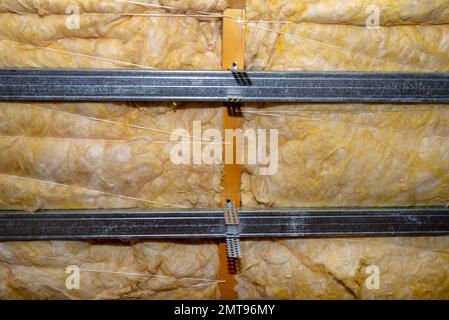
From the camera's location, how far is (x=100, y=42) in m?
1.70

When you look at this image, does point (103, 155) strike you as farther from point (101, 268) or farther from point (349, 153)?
point (349, 153)

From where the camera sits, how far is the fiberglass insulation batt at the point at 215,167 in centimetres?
170

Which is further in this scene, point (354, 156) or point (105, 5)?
point (354, 156)

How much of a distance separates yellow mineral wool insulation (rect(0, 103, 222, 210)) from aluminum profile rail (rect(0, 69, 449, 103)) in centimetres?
10

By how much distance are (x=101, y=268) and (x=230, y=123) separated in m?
0.96

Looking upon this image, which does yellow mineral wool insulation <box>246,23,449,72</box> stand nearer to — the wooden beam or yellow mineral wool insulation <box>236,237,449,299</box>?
the wooden beam

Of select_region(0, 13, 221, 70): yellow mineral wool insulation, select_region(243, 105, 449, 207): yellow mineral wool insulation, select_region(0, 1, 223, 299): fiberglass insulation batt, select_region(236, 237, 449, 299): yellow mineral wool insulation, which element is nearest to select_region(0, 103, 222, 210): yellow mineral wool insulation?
select_region(0, 1, 223, 299): fiberglass insulation batt

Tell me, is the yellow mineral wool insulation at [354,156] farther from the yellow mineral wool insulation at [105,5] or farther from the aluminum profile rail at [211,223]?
the yellow mineral wool insulation at [105,5]

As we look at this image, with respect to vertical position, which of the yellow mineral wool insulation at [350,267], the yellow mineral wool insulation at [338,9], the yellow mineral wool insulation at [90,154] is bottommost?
the yellow mineral wool insulation at [350,267]

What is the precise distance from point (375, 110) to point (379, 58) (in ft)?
0.81

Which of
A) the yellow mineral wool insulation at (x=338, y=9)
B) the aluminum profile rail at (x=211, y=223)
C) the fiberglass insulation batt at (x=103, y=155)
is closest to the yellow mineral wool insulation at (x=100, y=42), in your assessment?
the fiberglass insulation batt at (x=103, y=155)

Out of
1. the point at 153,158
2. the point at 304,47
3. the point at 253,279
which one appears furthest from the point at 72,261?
the point at 304,47

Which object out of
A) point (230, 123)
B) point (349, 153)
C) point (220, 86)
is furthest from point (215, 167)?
point (349, 153)

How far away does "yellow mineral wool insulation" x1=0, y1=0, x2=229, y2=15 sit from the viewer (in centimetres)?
165
